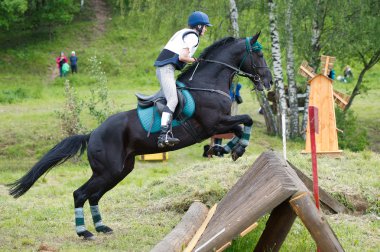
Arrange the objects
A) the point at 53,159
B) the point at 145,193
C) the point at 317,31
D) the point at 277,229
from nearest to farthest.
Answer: the point at 277,229 < the point at 53,159 < the point at 145,193 < the point at 317,31

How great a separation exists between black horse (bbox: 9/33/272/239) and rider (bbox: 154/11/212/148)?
0.81 ft

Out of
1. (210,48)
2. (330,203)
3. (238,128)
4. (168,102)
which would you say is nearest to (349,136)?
(330,203)

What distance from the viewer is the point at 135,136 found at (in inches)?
382

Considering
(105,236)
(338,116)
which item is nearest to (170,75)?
(105,236)

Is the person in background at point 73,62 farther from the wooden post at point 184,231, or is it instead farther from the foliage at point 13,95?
the wooden post at point 184,231

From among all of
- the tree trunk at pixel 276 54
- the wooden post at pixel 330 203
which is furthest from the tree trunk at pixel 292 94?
the wooden post at pixel 330 203

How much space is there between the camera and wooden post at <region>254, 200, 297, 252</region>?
7.56 metres

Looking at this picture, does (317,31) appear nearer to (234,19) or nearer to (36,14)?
(234,19)

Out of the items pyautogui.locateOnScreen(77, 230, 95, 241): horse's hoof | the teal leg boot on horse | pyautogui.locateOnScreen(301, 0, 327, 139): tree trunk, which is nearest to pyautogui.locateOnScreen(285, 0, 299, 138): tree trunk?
pyautogui.locateOnScreen(301, 0, 327, 139): tree trunk

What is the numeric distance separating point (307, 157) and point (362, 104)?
19994 millimetres

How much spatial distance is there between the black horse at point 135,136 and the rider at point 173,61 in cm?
25

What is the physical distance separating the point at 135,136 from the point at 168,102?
638 mm

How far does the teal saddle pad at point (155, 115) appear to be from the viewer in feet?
31.8

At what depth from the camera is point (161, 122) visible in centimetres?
956
